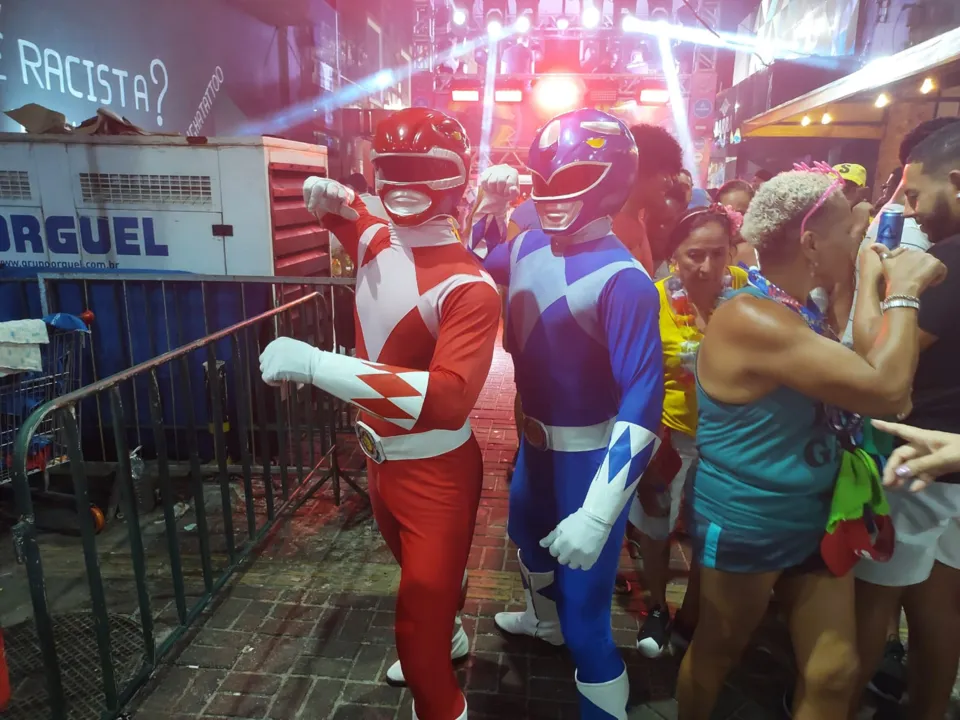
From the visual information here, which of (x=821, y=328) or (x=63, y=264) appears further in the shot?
(x=63, y=264)

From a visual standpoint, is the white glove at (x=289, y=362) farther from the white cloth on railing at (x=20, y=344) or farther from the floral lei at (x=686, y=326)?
the white cloth on railing at (x=20, y=344)

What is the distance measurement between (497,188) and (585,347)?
75cm

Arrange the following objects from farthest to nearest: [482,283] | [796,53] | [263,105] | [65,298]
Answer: [796,53] → [263,105] → [65,298] → [482,283]

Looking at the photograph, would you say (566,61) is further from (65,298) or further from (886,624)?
Answer: (886,624)

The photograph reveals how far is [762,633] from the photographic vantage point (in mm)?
3105

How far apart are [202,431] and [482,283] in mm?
3559

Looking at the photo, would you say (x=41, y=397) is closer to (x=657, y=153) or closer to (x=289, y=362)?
(x=289, y=362)

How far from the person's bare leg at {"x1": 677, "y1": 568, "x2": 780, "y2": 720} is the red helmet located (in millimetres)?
1454

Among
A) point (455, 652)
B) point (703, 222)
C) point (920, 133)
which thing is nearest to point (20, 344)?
point (455, 652)

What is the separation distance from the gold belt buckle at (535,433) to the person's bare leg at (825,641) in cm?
87

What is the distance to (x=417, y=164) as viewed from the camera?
1955mm

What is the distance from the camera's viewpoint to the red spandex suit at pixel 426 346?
6.25 feet

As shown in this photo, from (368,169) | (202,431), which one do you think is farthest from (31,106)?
(368,169)

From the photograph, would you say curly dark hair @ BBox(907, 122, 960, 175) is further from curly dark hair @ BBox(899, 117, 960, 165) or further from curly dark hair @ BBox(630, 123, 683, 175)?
curly dark hair @ BBox(630, 123, 683, 175)
